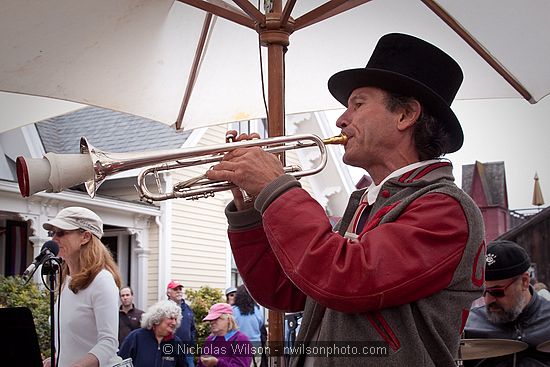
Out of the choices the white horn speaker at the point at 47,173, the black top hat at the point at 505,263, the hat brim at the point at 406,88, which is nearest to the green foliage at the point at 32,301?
A: the black top hat at the point at 505,263

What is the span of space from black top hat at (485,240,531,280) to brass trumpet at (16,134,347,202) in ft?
6.12

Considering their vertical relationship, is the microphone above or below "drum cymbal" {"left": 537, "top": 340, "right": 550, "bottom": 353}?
above

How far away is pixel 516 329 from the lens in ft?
13.6

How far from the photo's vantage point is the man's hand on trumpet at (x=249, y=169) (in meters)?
2.26

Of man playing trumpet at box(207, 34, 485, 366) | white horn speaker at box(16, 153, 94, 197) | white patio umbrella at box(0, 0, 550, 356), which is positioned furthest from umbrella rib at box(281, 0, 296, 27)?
white horn speaker at box(16, 153, 94, 197)

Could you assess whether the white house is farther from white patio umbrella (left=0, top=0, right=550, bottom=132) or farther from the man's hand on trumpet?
the man's hand on trumpet

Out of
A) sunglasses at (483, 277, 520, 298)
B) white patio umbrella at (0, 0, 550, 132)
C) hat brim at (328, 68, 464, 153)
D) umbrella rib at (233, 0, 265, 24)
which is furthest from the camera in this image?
sunglasses at (483, 277, 520, 298)

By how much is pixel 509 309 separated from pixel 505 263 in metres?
0.26

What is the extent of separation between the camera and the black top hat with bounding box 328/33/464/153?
7.89 feet

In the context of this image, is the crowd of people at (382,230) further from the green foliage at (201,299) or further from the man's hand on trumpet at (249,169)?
the green foliage at (201,299)

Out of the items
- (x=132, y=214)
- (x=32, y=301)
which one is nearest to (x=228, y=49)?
(x=32, y=301)

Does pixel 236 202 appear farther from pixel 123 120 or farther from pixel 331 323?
pixel 123 120

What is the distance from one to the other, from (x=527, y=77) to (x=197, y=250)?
37.6ft

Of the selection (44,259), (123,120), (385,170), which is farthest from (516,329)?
(123,120)
